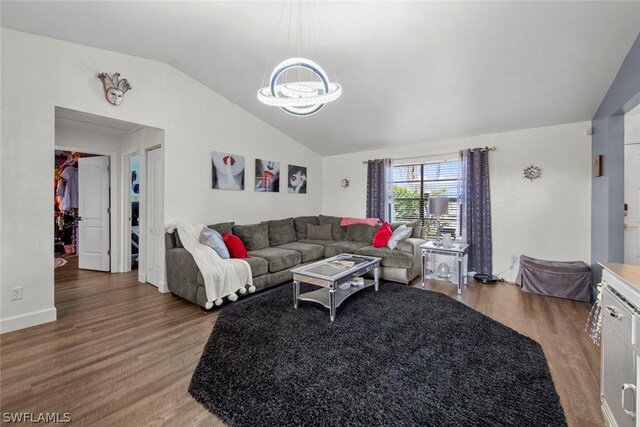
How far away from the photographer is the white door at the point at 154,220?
3709 mm

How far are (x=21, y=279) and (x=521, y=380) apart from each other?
4.32m

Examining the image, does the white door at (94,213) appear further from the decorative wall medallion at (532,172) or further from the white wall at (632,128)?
the white wall at (632,128)

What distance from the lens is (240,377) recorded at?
1.88 metres

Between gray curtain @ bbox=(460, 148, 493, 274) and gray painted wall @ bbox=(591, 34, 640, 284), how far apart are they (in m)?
1.21

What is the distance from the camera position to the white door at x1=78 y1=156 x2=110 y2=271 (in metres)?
4.64

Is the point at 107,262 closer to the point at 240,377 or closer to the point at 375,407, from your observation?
the point at 240,377

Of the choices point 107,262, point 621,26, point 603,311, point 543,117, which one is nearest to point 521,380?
point 603,311

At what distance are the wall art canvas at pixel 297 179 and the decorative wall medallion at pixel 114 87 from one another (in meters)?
2.92

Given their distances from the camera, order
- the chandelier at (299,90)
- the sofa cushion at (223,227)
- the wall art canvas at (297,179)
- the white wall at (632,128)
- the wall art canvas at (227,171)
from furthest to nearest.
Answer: the wall art canvas at (297,179), the wall art canvas at (227,171), the sofa cushion at (223,227), the white wall at (632,128), the chandelier at (299,90)

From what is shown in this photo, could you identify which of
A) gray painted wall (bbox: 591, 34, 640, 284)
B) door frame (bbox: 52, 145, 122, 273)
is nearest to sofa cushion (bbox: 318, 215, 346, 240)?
gray painted wall (bbox: 591, 34, 640, 284)

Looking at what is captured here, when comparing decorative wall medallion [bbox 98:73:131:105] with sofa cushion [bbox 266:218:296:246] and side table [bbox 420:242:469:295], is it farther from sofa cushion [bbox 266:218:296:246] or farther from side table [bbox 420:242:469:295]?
side table [bbox 420:242:469:295]

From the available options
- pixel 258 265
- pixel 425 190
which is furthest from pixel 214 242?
pixel 425 190

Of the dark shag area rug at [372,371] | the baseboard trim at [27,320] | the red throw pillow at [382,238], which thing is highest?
the red throw pillow at [382,238]

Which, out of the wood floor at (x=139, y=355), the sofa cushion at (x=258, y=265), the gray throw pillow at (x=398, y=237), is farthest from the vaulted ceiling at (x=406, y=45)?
the wood floor at (x=139, y=355)
